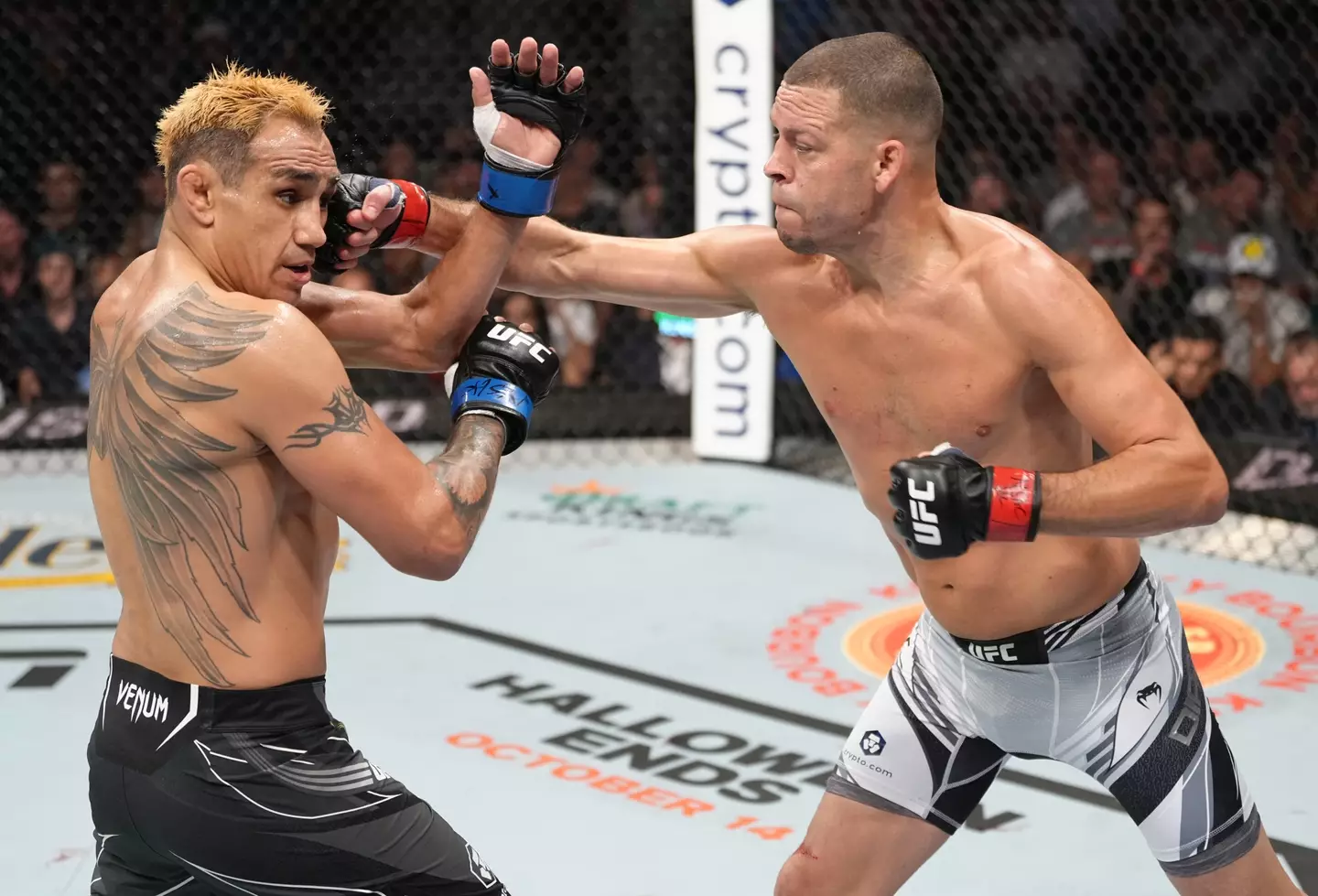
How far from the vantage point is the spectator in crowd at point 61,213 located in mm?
5891

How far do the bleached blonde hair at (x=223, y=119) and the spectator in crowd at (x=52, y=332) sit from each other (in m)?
4.25

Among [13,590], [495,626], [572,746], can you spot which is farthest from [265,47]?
[572,746]

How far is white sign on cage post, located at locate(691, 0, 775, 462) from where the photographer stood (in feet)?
17.7

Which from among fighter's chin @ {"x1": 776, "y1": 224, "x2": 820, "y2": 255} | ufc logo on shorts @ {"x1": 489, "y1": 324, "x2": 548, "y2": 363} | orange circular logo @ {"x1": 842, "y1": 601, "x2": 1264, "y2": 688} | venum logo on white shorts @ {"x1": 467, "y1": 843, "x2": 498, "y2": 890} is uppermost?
fighter's chin @ {"x1": 776, "y1": 224, "x2": 820, "y2": 255}

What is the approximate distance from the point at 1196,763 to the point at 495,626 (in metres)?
2.33

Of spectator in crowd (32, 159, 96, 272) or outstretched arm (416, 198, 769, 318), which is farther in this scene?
spectator in crowd (32, 159, 96, 272)

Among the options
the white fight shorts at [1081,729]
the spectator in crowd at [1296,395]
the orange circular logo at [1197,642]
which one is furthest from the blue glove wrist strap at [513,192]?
the spectator in crowd at [1296,395]

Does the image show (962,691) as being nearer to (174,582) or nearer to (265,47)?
(174,582)

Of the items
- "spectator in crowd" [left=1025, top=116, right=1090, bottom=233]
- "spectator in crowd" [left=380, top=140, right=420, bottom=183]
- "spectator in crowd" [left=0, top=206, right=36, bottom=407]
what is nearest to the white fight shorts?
"spectator in crowd" [left=1025, top=116, right=1090, bottom=233]

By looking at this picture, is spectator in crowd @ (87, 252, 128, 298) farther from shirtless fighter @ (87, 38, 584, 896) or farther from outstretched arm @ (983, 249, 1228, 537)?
outstretched arm @ (983, 249, 1228, 537)

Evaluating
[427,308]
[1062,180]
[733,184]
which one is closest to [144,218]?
[733,184]

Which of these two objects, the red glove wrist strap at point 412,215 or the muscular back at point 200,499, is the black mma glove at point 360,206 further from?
the muscular back at point 200,499

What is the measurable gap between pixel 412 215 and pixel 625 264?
1.06 ft

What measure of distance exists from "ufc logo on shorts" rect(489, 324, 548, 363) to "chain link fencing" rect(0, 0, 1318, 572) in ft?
11.3
